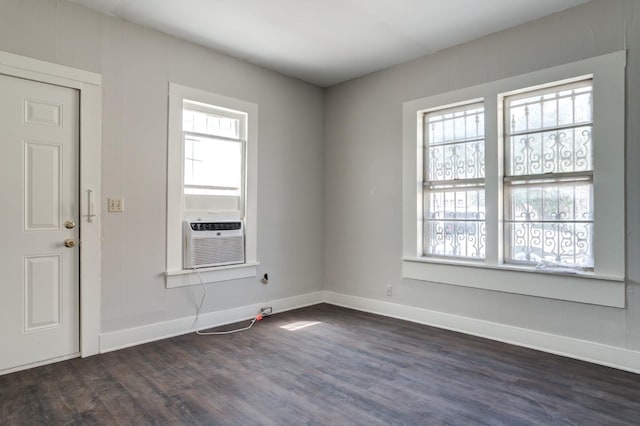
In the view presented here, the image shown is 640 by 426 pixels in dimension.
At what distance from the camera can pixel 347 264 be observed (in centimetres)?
467

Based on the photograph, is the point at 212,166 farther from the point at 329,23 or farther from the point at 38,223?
the point at 329,23

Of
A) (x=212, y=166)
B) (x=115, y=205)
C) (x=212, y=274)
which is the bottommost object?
(x=212, y=274)

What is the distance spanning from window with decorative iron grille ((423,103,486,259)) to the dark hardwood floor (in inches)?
36.7

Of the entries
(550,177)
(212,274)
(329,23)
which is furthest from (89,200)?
(550,177)

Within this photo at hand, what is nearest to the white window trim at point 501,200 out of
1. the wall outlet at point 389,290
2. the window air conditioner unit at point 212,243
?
the wall outlet at point 389,290

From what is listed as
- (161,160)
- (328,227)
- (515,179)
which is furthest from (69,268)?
(515,179)

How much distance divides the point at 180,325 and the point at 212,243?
31.7 inches

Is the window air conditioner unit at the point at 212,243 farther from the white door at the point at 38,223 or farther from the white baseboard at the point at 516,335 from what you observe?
the white baseboard at the point at 516,335

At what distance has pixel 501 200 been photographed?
136 inches

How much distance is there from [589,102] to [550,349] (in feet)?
6.56

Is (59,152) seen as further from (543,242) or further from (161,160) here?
(543,242)

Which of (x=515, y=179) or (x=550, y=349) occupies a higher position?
(x=515, y=179)

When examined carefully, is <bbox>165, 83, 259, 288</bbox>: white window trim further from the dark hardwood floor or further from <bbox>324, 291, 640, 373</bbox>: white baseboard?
<bbox>324, 291, 640, 373</bbox>: white baseboard

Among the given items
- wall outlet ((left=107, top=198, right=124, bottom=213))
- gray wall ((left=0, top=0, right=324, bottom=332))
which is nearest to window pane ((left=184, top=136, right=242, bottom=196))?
gray wall ((left=0, top=0, right=324, bottom=332))
